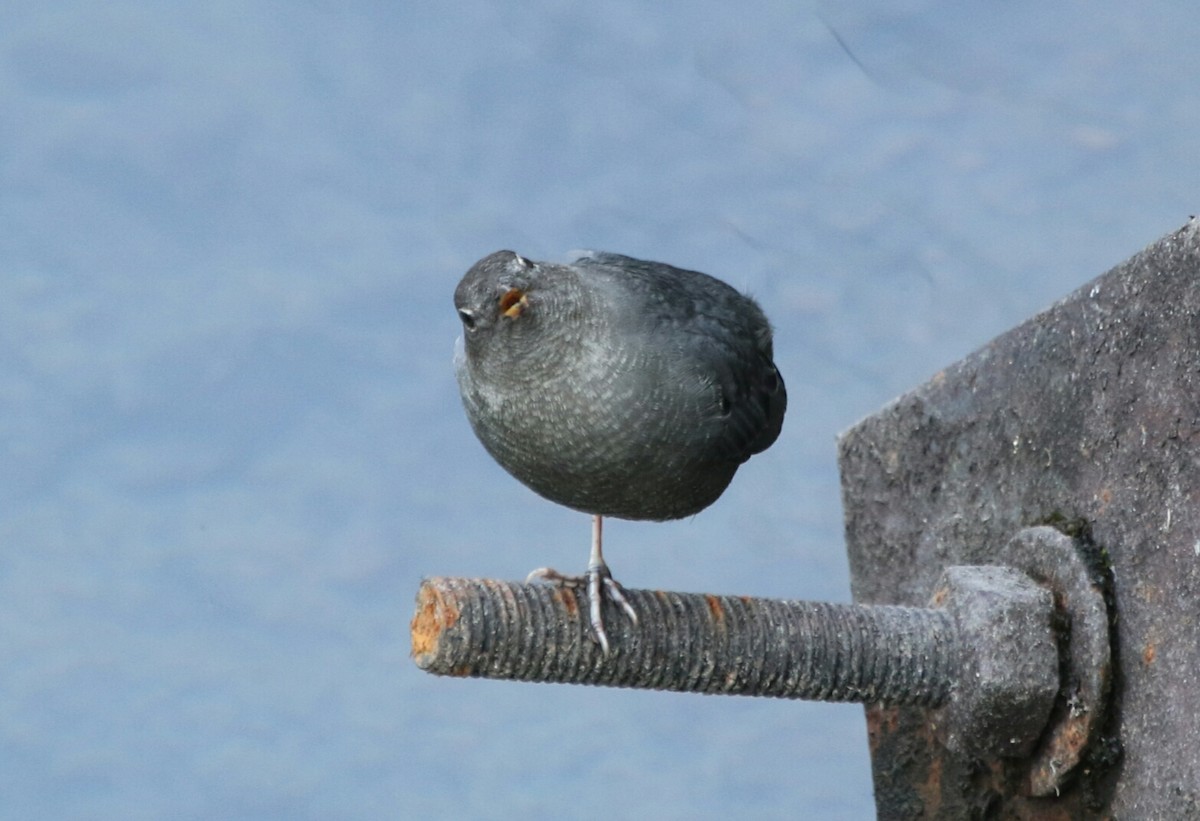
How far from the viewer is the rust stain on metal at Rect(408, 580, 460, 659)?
266cm

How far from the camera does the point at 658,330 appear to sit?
2869 mm

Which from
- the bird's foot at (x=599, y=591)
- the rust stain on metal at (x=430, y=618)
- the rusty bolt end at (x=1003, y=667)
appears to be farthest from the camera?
the rusty bolt end at (x=1003, y=667)

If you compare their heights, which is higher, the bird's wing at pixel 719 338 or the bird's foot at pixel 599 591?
the bird's wing at pixel 719 338

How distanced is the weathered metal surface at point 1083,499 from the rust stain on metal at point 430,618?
113cm

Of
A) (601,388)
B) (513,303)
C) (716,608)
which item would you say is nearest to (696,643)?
(716,608)

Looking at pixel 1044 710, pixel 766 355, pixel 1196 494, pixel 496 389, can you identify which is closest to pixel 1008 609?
pixel 1044 710

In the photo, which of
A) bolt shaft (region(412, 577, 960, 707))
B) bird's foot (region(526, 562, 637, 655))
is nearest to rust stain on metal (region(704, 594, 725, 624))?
bolt shaft (region(412, 577, 960, 707))

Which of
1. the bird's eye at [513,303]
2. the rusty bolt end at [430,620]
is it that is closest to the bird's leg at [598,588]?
the rusty bolt end at [430,620]

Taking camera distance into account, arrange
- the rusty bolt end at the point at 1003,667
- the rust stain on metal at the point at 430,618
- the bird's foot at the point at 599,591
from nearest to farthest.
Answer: the rust stain on metal at the point at 430,618 < the bird's foot at the point at 599,591 < the rusty bolt end at the point at 1003,667

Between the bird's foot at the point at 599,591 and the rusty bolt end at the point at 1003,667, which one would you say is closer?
the bird's foot at the point at 599,591

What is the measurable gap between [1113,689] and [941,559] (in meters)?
0.63

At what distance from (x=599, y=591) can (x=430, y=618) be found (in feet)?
1.04

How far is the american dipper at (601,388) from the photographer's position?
2.74m

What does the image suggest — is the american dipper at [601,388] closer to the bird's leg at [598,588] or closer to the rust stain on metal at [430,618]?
the bird's leg at [598,588]
